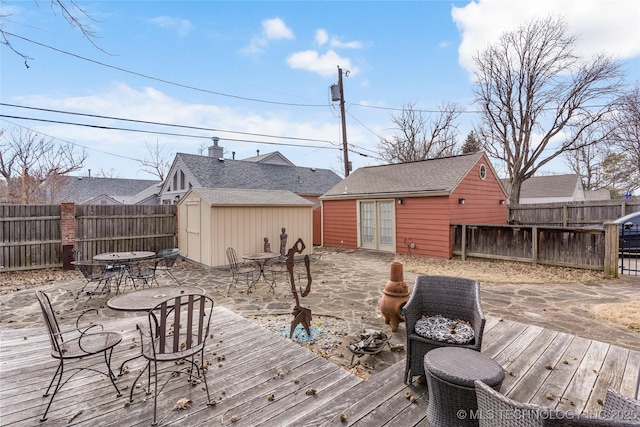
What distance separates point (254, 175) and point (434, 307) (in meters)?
17.3

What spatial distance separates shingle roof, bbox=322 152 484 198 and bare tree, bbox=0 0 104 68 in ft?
31.0

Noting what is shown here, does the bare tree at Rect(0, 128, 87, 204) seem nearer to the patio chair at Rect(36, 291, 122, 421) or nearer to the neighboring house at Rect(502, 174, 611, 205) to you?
the patio chair at Rect(36, 291, 122, 421)

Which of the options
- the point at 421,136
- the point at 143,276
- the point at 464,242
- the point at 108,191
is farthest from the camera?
the point at 108,191

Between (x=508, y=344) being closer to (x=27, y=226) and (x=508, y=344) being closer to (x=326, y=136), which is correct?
(x=27, y=226)

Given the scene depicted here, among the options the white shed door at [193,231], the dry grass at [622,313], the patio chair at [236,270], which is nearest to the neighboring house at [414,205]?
the dry grass at [622,313]

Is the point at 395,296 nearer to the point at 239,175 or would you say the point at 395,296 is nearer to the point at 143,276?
the point at 143,276

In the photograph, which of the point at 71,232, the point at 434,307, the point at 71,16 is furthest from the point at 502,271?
the point at 71,232

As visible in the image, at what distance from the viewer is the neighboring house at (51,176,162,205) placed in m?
24.2

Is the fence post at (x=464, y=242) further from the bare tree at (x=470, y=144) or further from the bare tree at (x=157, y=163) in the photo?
the bare tree at (x=157, y=163)

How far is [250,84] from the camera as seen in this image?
46.4 ft

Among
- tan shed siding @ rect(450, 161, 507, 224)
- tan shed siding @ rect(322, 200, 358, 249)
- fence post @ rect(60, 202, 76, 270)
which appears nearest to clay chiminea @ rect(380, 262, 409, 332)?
tan shed siding @ rect(450, 161, 507, 224)

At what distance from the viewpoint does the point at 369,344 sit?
351 cm

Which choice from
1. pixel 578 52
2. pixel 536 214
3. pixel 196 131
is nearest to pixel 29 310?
pixel 196 131

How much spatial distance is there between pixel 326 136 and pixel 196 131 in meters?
7.31
